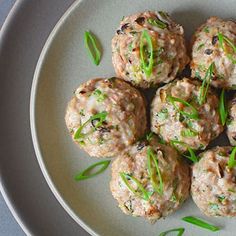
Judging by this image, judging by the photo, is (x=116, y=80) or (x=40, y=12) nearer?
(x=116, y=80)

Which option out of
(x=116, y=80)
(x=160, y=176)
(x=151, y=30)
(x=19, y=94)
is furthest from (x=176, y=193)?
(x=19, y=94)

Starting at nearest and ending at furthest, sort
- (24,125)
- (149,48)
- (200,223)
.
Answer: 1. (149,48)
2. (200,223)
3. (24,125)

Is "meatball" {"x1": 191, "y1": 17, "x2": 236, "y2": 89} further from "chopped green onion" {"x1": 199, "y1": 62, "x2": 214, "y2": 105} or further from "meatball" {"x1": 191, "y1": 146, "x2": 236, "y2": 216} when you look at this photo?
"meatball" {"x1": 191, "y1": 146, "x2": 236, "y2": 216}

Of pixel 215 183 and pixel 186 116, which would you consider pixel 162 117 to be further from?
pixel 215 183

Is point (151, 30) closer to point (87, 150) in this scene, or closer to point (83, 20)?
point (83, 20)

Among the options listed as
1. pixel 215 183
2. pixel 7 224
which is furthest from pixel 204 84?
pixel 7 224

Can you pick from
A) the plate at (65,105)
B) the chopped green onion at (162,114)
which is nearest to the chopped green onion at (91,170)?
the plate at (65,105)
